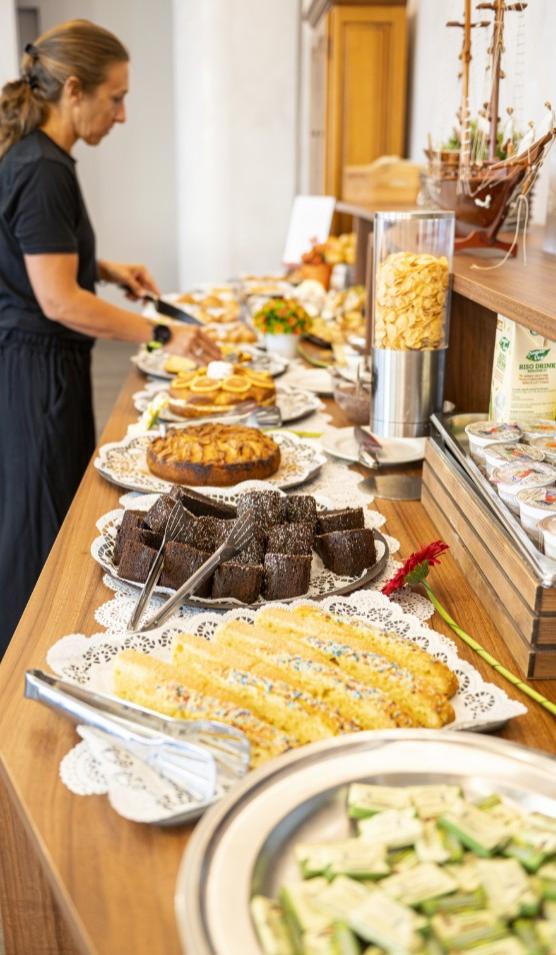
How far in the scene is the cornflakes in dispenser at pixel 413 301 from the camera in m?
1.71

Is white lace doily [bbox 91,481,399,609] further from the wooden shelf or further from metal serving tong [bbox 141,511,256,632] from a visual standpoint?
the wooden shelf

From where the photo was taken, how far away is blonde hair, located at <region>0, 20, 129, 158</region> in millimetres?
2406

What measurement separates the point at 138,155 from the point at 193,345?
21.2ft

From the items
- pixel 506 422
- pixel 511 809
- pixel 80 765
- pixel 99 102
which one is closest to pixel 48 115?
pixel 99 102

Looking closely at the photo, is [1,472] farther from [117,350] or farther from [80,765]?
[117,350]

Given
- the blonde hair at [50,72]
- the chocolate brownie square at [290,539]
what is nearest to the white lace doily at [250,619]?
the chocolate brownie square at [290,539]

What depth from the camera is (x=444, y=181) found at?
76.7 inches

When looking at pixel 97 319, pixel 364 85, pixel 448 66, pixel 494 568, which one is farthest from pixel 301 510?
pixel 364 85

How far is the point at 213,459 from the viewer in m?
1.77

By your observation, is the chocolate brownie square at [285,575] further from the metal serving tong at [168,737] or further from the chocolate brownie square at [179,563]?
the metal serving tong at [168,737]

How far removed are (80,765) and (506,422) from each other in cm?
94

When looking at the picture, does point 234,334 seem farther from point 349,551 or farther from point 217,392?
point 349,551

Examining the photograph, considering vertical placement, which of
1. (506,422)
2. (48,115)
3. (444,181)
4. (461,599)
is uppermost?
(48,115)

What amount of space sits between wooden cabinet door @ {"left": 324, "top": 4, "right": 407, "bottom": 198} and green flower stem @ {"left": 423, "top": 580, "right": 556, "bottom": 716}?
365cm
